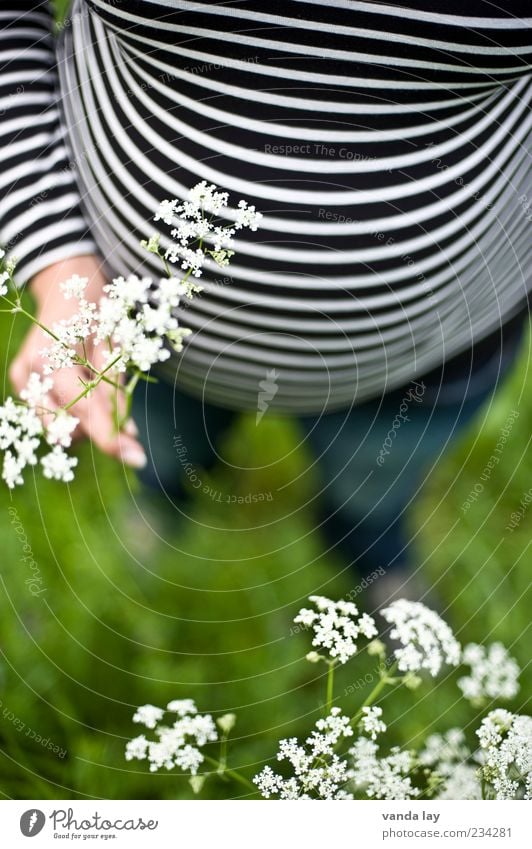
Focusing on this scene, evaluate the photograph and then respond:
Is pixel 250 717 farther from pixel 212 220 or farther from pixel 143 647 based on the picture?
pixel 212 220

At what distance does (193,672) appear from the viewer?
0.42 metres

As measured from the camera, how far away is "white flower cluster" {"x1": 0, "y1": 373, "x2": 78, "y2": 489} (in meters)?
0.37

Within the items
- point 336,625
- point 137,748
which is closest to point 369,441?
point 336,625

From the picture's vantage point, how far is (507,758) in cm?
41

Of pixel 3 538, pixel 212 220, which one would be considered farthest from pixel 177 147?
pixel 3 538

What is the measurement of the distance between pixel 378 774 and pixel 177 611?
15cm

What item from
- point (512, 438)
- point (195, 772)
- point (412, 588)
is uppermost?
point (512, 438)

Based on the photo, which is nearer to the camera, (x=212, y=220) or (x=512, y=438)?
(x=212, y=220)

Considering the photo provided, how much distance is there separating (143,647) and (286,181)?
0.28 m

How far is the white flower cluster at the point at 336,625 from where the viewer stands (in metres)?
0.40

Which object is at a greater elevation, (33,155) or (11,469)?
(33,155)

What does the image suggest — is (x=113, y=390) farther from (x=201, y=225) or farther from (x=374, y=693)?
(x=374, y=693)

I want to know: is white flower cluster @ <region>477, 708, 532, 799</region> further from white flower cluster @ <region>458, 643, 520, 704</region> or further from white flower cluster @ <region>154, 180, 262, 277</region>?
white flower cluster @ <region>154, 180, 262, 277</region>
